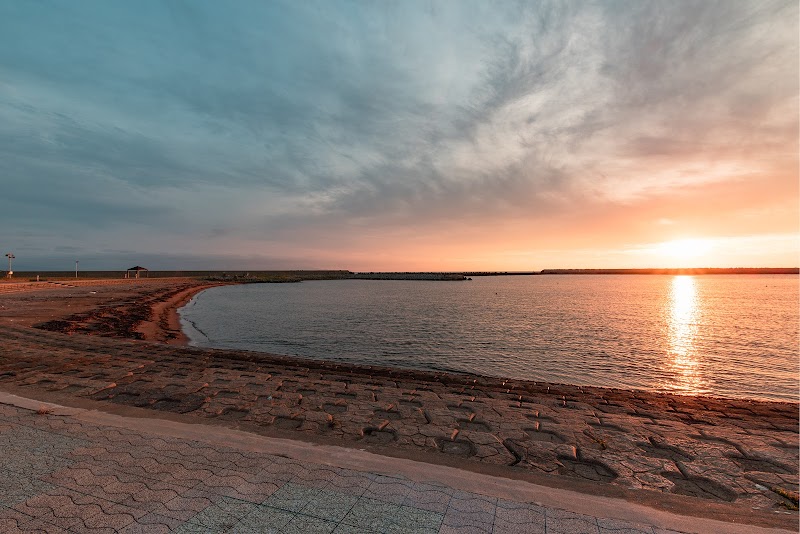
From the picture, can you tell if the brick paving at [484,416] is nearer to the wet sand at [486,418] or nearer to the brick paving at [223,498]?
the wet sand at [486,418]

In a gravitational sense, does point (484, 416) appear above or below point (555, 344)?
above

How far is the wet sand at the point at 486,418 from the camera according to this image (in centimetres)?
558

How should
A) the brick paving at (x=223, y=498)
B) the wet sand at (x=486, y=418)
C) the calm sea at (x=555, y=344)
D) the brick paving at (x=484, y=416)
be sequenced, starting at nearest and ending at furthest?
the brick paving at (x=223, y=498), the wet sand at (x=486, y=418), the brick paving at (x=484, y=416), the calm sea at (x=555, y=344)

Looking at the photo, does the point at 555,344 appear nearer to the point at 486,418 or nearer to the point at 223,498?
the point at 486,418

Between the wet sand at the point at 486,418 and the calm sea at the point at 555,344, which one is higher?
the wet sand at the point at 486,418

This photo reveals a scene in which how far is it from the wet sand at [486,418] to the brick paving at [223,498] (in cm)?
106

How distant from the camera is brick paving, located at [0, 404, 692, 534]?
376 centimetres

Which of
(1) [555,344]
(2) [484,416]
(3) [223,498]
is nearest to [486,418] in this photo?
(2) [484,416]

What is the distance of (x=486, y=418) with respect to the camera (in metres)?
8.24

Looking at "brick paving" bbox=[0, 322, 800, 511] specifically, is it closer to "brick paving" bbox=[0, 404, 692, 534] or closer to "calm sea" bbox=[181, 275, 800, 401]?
"brick paving" bbox=[0, 404, 692, 534]

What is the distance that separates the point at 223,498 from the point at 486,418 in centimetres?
568

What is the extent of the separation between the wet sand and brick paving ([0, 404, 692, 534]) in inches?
41.6

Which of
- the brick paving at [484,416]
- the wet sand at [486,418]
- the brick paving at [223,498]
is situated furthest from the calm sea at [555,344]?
the brick paving at [223,498]

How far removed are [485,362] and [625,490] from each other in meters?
15.3
